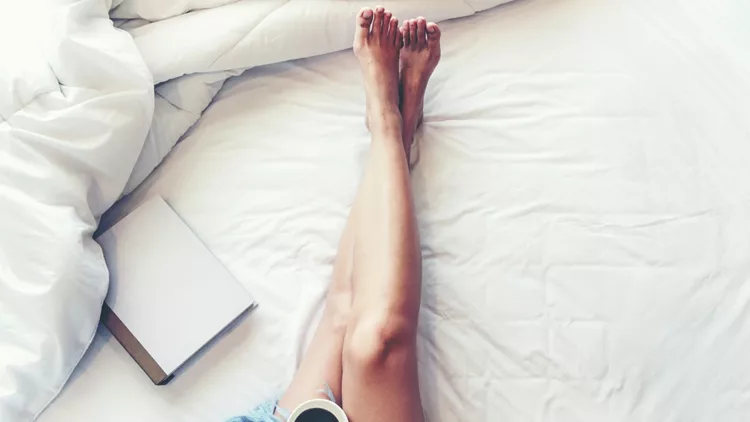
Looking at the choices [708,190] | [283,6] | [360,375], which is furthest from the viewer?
[283,6]

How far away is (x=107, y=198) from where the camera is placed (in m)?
0.96

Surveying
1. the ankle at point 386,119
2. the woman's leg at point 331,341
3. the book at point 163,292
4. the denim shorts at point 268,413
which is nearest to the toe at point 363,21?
the ankle at point 386,119

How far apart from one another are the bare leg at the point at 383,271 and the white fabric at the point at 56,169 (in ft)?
1.13

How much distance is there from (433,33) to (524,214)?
0.31m

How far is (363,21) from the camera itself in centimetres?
101

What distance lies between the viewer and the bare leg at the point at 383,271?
0.78 m

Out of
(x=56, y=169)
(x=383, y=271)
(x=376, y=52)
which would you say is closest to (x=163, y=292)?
(x=56, y=169)

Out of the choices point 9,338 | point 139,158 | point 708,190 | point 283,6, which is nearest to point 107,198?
point 139,158

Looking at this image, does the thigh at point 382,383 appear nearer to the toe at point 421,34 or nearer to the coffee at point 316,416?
the coffee at point 316,416

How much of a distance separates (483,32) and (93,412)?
31.6 inches

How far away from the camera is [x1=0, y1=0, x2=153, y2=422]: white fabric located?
0.83m

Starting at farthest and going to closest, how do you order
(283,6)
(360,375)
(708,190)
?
1. (283,6)
2. (708,190)
3. (360,375)

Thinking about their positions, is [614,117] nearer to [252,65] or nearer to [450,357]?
[450,357]

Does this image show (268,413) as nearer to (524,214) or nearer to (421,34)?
(524,214)
